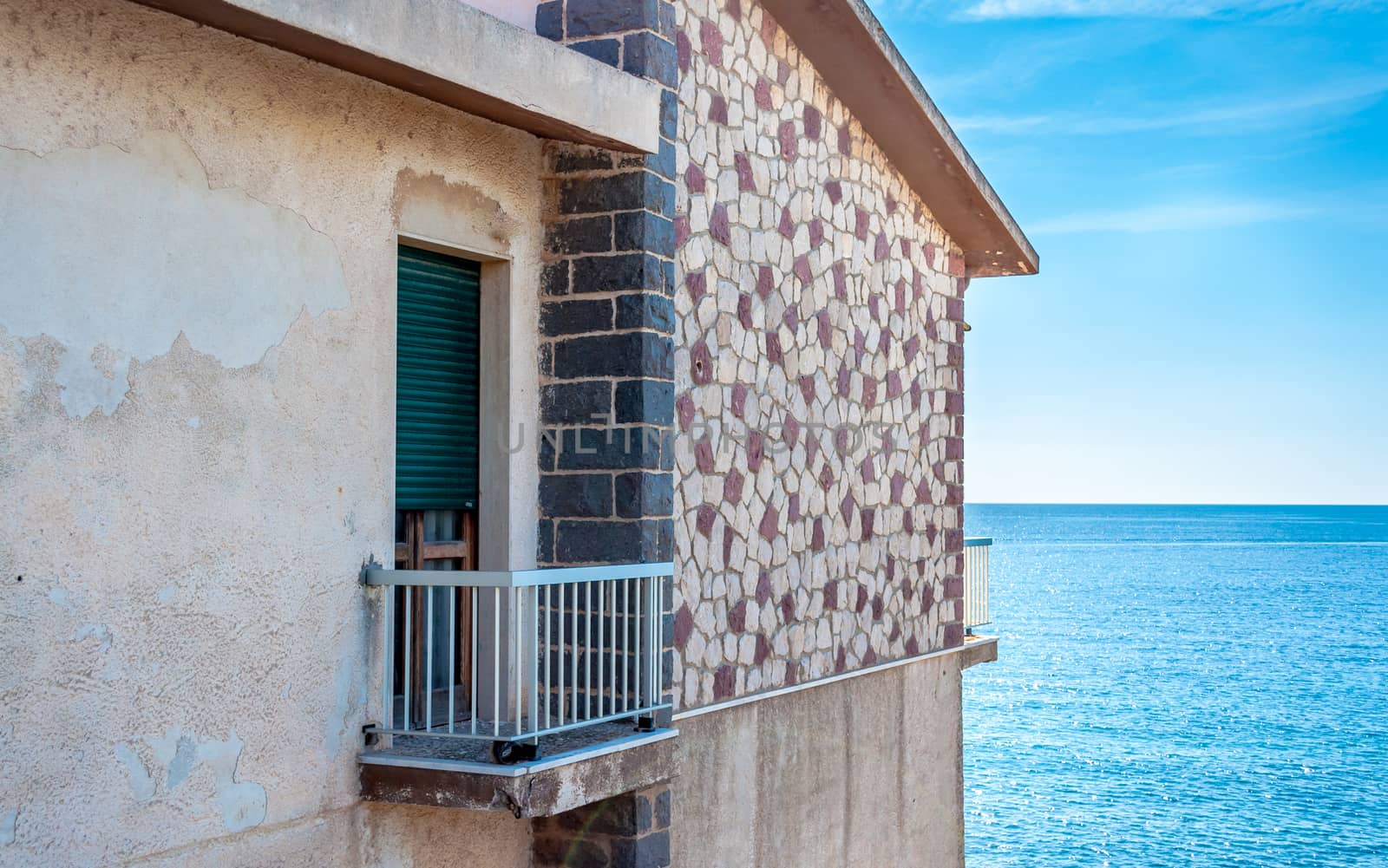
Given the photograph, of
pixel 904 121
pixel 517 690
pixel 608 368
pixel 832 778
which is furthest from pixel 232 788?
pixel 904 121

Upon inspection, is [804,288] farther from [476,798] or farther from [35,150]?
[35,150]

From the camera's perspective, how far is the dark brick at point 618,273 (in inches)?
320

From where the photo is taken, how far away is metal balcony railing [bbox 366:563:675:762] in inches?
272

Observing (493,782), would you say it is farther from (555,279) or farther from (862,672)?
(862,672)

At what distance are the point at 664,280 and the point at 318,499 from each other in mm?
2514

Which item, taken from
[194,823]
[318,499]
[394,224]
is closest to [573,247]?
[394,224]

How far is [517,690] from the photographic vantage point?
6.41m

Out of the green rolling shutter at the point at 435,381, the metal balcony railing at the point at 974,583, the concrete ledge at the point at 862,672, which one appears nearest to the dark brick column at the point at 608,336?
the green rolling shutter at the point at 435,381

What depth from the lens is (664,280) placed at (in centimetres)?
837

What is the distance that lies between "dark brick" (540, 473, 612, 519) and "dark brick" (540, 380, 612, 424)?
1.04 feet

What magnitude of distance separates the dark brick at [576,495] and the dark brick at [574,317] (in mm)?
819

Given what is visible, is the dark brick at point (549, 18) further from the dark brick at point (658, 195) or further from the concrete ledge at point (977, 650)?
the concrete ledge at point (977, 650)

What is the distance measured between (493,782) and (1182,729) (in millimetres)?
35244

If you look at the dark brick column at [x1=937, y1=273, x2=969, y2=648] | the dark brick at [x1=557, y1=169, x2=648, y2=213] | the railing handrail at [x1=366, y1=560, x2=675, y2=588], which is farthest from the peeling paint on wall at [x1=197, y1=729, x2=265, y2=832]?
the dark brick column at [x1=937, y1=273, x2=969, y2=648]
